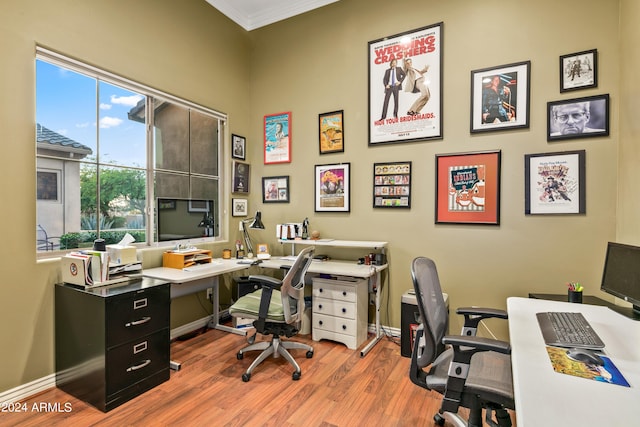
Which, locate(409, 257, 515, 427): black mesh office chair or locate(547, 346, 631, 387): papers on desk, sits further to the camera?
locate(409, 257, 515, 427): black mesh office chair

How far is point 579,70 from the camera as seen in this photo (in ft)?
8.36

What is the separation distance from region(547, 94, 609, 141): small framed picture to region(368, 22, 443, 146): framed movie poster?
2.88ft

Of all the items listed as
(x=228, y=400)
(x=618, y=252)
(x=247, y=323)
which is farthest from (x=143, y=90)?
(x=618, y=252)

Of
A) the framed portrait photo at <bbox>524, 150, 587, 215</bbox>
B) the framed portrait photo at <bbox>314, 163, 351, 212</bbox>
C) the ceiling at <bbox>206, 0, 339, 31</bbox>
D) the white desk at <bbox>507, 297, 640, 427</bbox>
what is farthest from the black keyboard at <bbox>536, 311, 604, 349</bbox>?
the ceiling at <bbox>206, 0, 339, 31</bbox>

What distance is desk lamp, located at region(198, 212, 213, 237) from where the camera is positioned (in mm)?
3557

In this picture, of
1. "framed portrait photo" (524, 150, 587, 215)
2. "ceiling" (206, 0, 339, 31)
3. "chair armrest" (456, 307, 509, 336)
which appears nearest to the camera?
"chair armrest" (456, 307, 509, 336)

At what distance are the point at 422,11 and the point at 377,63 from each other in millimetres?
608

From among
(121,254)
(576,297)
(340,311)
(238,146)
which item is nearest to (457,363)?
(576,297)

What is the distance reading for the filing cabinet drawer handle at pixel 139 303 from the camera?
2229 millimetres

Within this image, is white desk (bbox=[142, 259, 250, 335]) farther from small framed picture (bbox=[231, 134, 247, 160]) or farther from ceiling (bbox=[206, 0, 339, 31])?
ceiling (bbox=[206, 0, 339, 31])

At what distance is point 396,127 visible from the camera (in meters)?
3.27

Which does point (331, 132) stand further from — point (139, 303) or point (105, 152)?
point (139, 303)

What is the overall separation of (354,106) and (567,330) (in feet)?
8.95

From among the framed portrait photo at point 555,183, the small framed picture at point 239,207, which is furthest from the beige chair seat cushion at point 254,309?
the framed portrait photo at point 555,183
